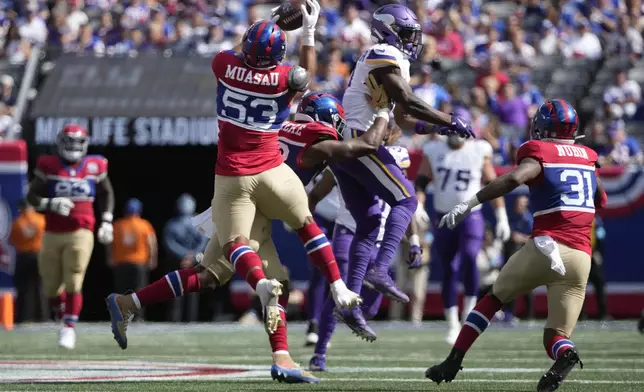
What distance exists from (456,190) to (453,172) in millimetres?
165

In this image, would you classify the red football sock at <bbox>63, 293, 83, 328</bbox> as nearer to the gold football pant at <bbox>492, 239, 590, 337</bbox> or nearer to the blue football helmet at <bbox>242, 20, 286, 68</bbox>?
the blue football helmet at <bbox>242, 20, 286, 68</bbox>

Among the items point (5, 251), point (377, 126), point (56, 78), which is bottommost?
point (5, 251)

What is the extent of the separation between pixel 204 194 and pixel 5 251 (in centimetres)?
293

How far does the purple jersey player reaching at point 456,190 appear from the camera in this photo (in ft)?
37.1

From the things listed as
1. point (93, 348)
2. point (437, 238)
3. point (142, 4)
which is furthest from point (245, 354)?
point (142, 4)

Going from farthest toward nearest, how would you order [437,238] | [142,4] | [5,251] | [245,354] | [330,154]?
[142,4]
[5,251]
[437,238]
[245,354]
[330,154]

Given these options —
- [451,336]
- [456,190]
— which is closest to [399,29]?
[451,336]

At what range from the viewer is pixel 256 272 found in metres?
6.64

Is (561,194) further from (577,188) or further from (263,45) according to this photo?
(263,45)

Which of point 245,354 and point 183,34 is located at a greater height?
point 183,34

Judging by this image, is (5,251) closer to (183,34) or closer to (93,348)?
(183,34)

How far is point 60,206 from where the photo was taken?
11.1 m

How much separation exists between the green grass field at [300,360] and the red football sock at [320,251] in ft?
1.93

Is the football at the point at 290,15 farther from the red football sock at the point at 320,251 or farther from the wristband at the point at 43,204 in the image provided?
the wristband at the point at 43,204
